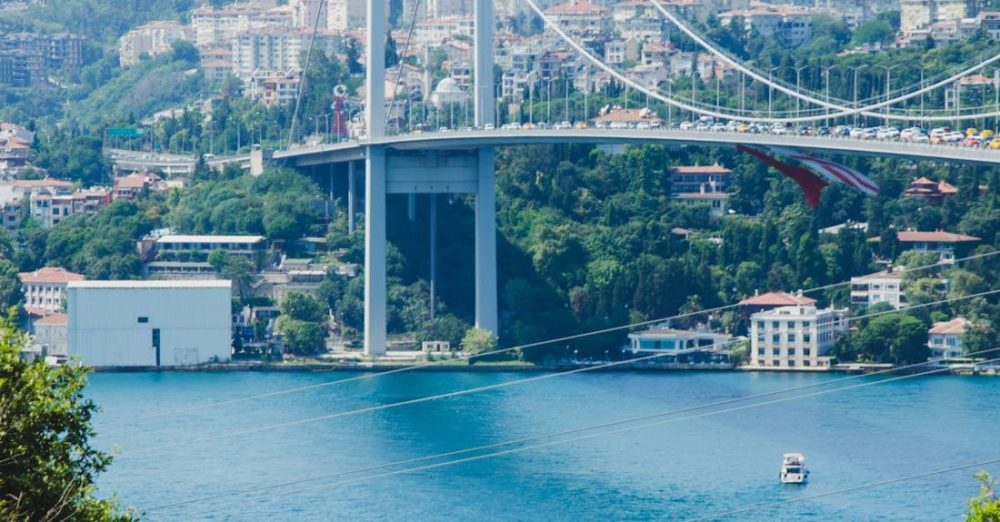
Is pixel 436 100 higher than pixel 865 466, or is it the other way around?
pixel 436 100

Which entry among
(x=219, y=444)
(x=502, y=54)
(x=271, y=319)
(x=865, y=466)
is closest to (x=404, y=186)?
(x=271, y=319)

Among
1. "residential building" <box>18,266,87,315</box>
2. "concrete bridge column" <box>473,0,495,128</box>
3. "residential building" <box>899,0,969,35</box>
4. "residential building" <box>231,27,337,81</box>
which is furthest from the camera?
"residential building" <box>231,27,337,81</box>

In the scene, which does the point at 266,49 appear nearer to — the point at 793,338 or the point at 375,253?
the point at 375,253

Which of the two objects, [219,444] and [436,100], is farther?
[436,100]

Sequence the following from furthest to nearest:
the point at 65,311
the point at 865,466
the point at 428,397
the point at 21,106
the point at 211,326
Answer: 1. the point at 21,106
2. the point at 65,311
3. the point at 211,326
4. the point at 428,397
5. the point at 865,466

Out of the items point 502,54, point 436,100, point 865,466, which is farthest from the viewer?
point 502,54

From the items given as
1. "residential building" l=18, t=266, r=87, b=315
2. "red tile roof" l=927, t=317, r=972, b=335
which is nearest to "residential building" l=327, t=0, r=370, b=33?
"residential building" l=18, t=266, r=87, b=315

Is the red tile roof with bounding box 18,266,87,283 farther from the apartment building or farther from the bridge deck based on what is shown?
the apartment building

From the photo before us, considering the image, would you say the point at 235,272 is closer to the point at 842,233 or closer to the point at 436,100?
the point at 842,233
